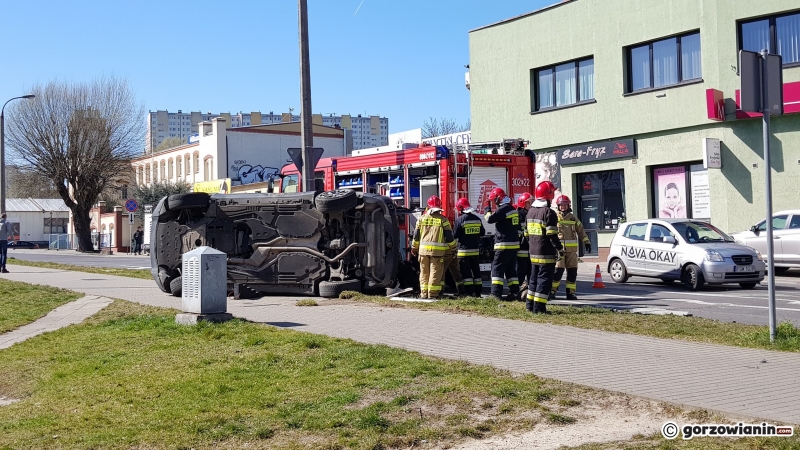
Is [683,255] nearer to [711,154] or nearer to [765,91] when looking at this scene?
[711,154]

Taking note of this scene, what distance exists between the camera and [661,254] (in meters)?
17.9

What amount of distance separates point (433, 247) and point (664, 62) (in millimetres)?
15577

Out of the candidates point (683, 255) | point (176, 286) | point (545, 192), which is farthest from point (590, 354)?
point (683, 255)

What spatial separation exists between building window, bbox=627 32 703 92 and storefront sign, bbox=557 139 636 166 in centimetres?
181

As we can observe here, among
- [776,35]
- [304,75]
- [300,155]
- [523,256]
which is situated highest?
[776,35]

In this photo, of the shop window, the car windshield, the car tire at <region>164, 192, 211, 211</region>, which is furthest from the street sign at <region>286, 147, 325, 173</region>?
the shop window

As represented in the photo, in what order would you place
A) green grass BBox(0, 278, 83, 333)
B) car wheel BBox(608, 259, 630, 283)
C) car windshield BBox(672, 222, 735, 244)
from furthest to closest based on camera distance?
car wheel BBox(608, 259, 630, 283), car windshield BBox(672, 222, 735, 244), green grass BBox(0, 278, 83, 333)

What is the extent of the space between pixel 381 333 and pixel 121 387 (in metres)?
3.25

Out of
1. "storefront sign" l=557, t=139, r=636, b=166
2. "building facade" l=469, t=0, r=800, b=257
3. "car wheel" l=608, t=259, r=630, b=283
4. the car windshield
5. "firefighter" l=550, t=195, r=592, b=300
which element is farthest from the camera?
"storefront sign" l=557, t=139, r=636, b=166

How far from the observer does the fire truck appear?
658 inches

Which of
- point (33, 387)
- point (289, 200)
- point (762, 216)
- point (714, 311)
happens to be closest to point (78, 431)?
point (33, 387)

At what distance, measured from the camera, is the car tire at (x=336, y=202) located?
13914 mm

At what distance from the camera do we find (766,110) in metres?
8.87

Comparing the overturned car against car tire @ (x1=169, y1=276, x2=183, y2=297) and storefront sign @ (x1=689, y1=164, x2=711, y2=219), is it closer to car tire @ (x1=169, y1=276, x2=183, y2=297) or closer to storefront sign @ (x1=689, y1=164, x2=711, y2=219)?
Result: car tire @ (x1=169, y1=276, x2=183, y2=297)
